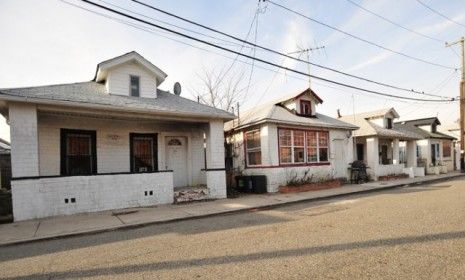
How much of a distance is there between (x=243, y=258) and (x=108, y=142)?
9.79 meters

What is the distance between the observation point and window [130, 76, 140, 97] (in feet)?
45.0

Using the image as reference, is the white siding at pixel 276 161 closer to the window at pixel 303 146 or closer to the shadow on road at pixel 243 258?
the window at pixel 303 146

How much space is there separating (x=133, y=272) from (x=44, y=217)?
6.97m

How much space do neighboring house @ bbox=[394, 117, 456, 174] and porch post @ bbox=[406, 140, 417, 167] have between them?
1428 mm

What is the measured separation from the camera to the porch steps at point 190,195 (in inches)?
503

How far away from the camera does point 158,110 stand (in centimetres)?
1207

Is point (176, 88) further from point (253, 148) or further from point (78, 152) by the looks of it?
point (78, 152)

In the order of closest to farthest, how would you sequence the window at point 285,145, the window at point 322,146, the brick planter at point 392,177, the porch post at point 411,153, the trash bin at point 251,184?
the trash bin at point 251,184 → the window at point 285,145 → the window at point 322,146 → the brick planter at point 392,177 → the porch post at point 411,153

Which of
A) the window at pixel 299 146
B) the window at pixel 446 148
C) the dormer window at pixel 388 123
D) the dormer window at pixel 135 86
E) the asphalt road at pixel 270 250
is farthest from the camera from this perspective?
the window at pixel 446 148

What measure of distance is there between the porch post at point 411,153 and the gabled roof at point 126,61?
20.9 meters

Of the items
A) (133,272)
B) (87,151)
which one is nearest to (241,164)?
(87,151)

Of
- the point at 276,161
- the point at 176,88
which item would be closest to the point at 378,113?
the point at 276,161

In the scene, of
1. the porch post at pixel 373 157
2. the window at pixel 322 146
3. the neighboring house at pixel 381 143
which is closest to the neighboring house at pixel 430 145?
the neighboring house at pixel 381 143

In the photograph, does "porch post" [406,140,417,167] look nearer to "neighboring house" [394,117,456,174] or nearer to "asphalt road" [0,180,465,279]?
"neighboring house" [394,117,456,174]
